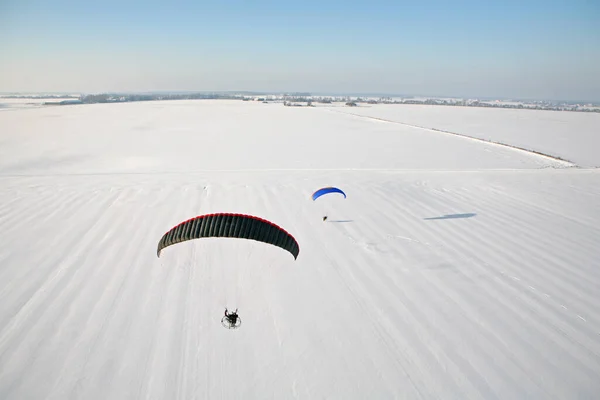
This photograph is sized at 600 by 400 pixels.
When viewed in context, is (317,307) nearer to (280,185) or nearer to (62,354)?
(62,354)

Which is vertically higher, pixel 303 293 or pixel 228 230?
pixel 228 230

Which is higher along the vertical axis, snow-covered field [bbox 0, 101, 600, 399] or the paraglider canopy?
the paraglider canopy

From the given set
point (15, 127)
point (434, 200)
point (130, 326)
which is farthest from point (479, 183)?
point (15, 127)

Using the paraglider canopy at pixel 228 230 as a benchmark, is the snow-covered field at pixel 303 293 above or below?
below

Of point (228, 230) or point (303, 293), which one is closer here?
point (228, 230)
